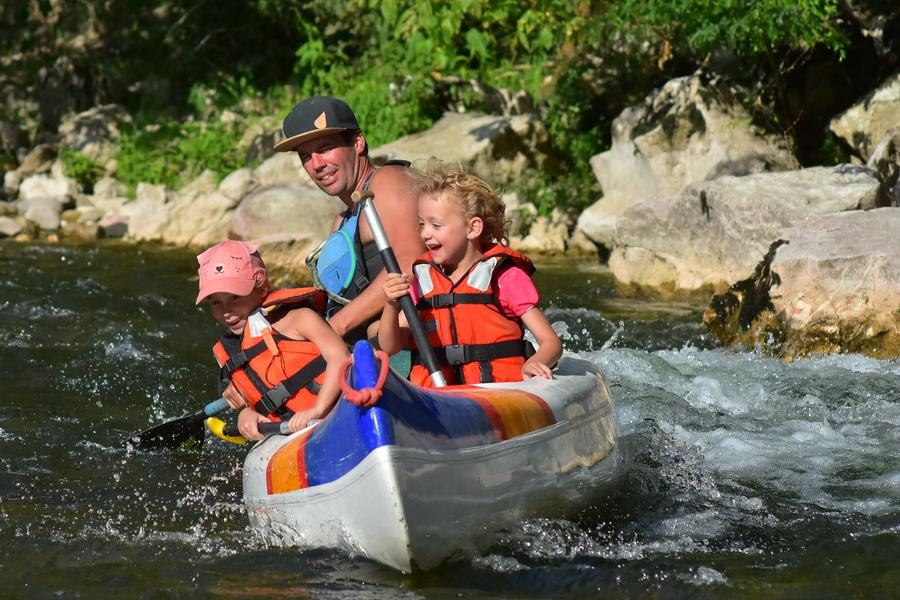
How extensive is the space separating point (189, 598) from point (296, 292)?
1141 mm

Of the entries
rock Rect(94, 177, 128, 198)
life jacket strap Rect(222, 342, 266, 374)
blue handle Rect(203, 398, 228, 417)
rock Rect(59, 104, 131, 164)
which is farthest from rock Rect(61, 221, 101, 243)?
life jacket strap Rect(222, 342, 266, 374)

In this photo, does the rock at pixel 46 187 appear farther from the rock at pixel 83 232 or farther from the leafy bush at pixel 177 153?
the rock at pixel 83 232

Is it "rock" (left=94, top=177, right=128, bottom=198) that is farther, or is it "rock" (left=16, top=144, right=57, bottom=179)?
"rock" (left=16, top=144, right=57, bottom=179)

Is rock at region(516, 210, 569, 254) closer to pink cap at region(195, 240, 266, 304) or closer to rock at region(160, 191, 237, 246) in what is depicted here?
rock at region(160, 191, 237, 246)

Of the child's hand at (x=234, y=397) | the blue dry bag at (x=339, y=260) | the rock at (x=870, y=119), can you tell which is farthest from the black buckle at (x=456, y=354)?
the rock at (x=870, y=119)

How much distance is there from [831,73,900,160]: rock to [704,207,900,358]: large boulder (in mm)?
2489

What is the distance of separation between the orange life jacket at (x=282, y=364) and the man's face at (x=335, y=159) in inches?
15.8

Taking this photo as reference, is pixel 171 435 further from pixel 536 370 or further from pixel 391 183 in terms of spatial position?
pixel 536 370

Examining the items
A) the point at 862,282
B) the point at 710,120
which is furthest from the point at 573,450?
the point at 710,120

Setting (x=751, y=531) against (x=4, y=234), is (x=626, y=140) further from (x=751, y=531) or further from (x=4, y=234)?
(x=751, y=531)

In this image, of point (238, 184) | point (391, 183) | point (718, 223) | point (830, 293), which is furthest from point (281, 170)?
point (391, 183)

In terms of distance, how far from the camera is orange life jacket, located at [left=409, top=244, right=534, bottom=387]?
407 cm

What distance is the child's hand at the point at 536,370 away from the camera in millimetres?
3912

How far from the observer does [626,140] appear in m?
10.5
